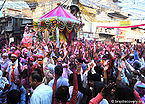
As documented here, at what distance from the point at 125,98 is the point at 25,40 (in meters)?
9.12

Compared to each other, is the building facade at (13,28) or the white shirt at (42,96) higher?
the building facade at (13,28)

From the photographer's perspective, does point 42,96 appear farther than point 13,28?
No

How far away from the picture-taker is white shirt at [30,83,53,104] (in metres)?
2.32

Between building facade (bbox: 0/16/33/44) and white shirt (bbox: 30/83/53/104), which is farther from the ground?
building facade (bbox: 0/16/33/44)

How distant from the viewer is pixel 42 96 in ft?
7.68

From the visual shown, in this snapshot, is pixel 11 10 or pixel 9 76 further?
pixel 11 10

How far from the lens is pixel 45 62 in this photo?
477cm

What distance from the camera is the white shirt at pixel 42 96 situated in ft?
7.60

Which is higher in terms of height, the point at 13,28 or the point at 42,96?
the point at 13,28

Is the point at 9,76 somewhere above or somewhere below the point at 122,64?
below

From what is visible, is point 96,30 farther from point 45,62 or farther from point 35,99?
Result: point 35,99

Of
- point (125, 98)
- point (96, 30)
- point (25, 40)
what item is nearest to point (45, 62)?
point (125, 98)

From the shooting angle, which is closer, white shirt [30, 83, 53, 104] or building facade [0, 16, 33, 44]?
white shirt [30, 83, 53, 104]

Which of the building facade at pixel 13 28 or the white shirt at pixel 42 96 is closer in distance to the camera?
the white shirt at pixel 42 96
